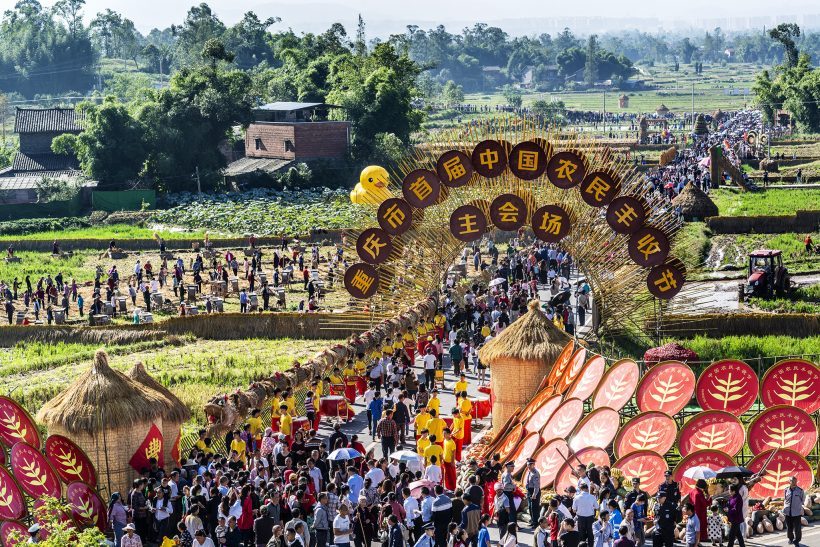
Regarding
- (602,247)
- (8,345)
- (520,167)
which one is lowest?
(8,345)

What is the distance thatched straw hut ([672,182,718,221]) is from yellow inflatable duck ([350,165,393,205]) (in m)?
16.4

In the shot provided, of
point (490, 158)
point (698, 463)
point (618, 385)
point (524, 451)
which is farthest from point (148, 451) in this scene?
point (490, 158)

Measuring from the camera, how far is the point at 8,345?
1572 inches

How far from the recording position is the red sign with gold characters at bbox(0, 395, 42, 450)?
70.3 feet

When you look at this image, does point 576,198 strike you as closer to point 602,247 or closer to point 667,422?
point 602,247

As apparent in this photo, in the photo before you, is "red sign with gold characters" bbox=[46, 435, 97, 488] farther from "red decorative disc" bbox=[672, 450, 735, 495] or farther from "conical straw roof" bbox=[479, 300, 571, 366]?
"red decorative disc" bbox=[672, 450, 735, 495]

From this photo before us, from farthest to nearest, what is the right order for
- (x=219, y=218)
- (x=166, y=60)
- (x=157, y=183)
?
(x=166, y=60) → (x=157, y=183) → (x=219, y=218)

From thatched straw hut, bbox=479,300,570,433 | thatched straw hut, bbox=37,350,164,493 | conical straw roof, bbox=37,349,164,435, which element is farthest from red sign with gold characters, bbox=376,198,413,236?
thatched straw hut, bbox=37,350,164,493


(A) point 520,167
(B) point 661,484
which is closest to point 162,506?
(B) point 661,484

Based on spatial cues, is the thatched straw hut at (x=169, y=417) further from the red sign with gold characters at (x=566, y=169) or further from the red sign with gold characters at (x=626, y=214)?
the red sign with gold characters at (x=626, y=214)

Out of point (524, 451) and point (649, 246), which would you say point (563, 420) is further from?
point (649, 246)

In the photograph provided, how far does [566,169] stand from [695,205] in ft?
97.9

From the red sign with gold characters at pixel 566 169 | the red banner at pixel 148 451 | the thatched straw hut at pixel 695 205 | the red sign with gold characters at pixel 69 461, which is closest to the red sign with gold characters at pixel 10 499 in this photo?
the red sign with gold characters at pixel 69 461

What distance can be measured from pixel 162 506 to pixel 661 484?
6.93 m
